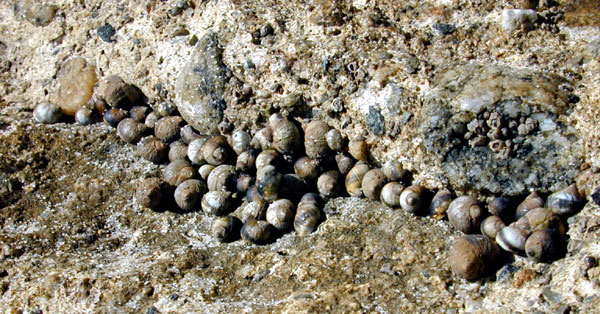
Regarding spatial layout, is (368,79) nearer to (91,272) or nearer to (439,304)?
(439,304)

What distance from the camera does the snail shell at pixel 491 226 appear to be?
10.9ft

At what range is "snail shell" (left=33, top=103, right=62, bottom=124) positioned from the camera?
499 centimetres

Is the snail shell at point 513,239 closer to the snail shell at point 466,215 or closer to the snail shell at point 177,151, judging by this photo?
the snail shell at point 466,215

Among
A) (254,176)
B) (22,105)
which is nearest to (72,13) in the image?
(22,105)

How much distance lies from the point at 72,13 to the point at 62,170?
1673mm

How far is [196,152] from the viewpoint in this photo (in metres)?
4.39

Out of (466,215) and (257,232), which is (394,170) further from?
(257,232)

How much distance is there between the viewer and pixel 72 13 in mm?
5488

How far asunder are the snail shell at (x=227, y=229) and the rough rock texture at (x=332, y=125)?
0.07 m

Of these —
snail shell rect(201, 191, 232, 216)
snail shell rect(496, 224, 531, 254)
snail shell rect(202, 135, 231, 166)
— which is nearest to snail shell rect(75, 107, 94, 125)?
snail shell rect(202, 135, 231, 166)

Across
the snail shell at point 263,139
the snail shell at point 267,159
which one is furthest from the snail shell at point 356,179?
the snail shell at point 263,139

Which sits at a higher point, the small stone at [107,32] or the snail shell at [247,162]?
the small stone at [107,32]

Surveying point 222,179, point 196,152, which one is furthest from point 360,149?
point 196,152

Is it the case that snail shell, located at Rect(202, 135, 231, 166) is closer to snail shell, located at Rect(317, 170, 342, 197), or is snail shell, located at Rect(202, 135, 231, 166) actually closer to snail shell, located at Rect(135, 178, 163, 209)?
snail shell, located at Rect(135, 178, 163, 209)
